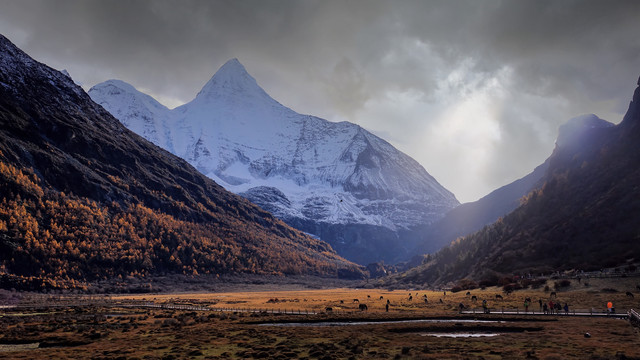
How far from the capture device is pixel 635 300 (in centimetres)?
7662

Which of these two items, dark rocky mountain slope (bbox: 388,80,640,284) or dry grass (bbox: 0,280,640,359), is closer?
dry grass (bbox: 0,280,640,359)

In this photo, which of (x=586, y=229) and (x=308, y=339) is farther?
(x=586, y=229)

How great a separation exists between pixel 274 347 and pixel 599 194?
7387 inches

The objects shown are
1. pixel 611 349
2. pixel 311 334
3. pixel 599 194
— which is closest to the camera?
pixel 611 349

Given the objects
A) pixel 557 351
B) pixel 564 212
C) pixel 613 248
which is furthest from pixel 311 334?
pixel 564 212

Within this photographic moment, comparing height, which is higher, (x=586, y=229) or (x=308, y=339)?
(x=586, y=229)

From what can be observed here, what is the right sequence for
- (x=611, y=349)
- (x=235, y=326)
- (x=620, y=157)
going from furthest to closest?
1. (x=620, y=157)
2. (x=235, y=326)
3. (x=611, y=349)

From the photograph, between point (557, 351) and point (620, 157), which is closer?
point (557, 351)

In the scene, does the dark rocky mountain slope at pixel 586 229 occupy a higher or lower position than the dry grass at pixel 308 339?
higher

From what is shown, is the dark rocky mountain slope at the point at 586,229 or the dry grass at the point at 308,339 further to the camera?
the dark rocky mountain slope at the point at 586,229

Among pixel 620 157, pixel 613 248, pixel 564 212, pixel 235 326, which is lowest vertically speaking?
pixel 235 326

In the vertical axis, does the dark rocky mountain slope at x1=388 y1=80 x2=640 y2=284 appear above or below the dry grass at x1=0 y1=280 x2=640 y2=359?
above

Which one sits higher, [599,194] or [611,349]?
[599,194]

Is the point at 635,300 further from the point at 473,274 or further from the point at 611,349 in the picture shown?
the point at 473,274
